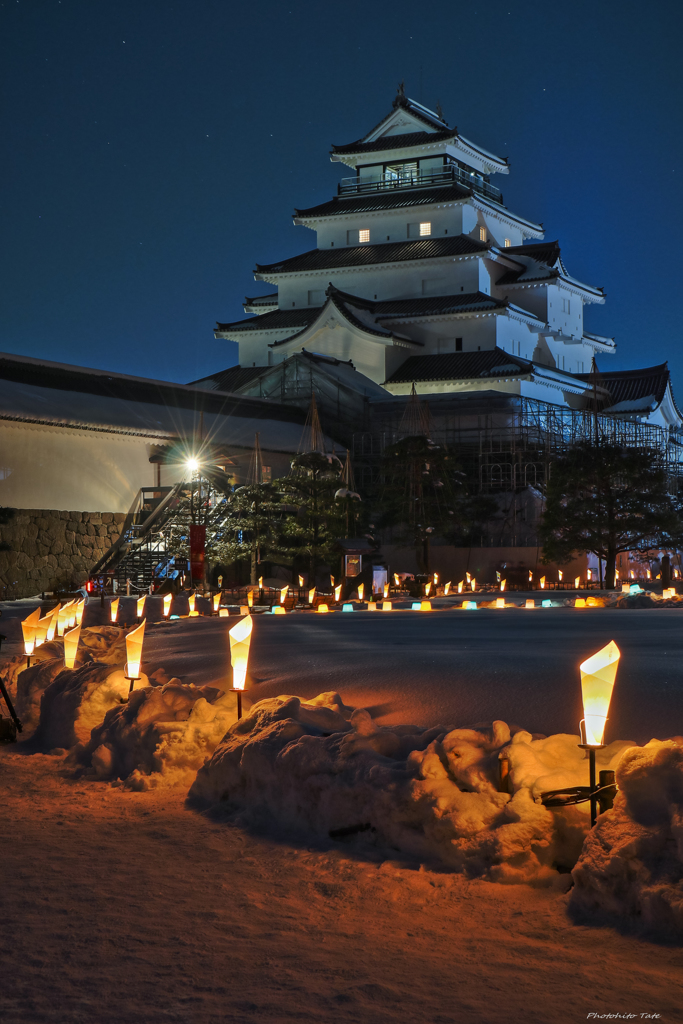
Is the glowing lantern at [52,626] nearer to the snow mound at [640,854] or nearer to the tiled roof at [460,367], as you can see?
the snow mound at [640,854]

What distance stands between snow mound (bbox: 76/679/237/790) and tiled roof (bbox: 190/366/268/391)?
3411 centimetres

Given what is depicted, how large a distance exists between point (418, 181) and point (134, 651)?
39.8 metres

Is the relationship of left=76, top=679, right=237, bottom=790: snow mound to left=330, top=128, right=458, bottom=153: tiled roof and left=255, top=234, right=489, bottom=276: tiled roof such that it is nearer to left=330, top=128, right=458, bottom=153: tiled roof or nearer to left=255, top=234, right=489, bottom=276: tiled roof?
left=255, top=234, right=489, bottom=276: tiled roof

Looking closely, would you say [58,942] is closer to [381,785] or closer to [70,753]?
[381,785]

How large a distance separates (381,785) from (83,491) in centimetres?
2505

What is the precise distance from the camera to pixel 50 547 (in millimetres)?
28969

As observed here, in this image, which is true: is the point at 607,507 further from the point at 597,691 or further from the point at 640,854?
the point at 640,854

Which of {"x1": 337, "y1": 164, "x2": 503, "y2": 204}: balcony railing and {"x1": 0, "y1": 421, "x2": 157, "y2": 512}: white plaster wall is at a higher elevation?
{"x1": 337, "y1": 164, "x2": 503, "y2": 204}: balcony railing

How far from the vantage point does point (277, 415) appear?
38.9 m

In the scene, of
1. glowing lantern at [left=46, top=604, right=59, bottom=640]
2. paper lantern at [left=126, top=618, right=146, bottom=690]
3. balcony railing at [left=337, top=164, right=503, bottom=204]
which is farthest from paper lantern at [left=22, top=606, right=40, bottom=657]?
balcony railing at [left=337, top=164, right=503, bottom=204]

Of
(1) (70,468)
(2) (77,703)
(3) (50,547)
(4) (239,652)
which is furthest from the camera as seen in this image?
(1) (70,468)

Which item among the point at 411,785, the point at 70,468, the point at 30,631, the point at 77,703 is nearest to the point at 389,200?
the point at 70,468

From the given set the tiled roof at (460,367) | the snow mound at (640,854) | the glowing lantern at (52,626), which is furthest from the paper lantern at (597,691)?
the tiled roof at (460,367)

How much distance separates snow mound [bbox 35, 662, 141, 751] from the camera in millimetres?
10477
